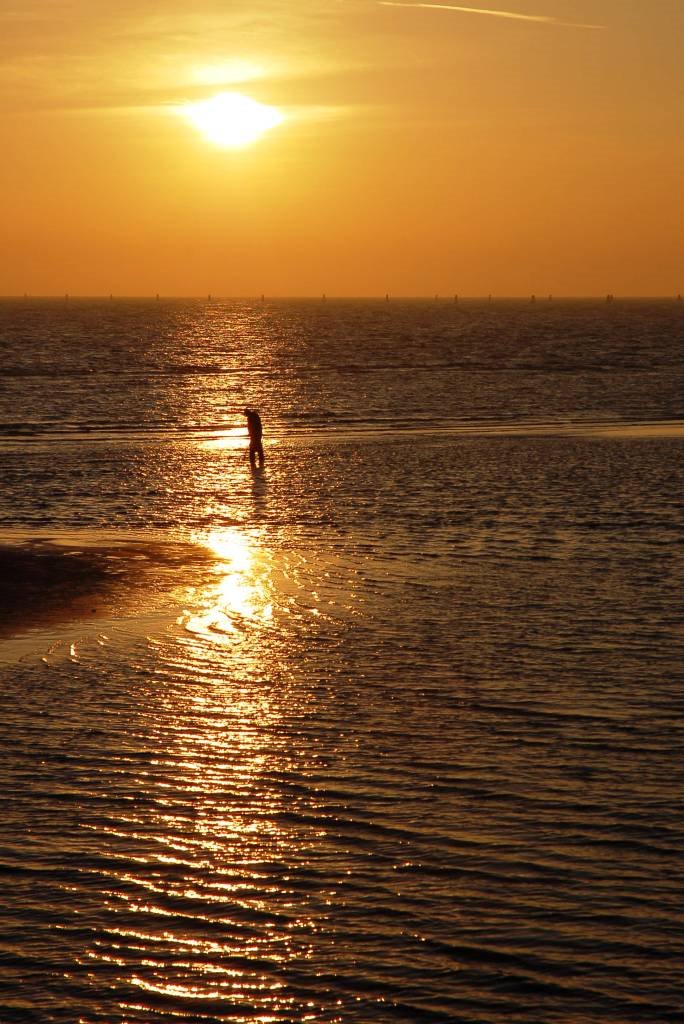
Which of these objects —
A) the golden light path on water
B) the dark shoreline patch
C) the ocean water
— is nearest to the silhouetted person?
the ocean water

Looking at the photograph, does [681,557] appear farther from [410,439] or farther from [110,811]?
[410,439]

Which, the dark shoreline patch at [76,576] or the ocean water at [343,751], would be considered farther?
the dark shoreline patch at [76,576]

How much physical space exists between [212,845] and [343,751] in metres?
2.93

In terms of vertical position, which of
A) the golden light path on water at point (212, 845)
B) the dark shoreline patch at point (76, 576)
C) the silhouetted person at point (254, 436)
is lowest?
the golden light path on water at point (212, 845)

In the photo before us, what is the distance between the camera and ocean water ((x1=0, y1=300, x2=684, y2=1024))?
1018 centimetres

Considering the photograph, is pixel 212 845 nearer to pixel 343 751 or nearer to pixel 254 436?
pixel 343 751

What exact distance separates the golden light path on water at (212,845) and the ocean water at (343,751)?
3 centimetres

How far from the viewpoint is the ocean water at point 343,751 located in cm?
1018

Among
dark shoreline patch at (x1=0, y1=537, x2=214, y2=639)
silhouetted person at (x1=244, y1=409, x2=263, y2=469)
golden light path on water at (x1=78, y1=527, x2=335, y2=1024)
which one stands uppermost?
silhouetted person at (x1=244, y1=409, x2=263, y2=469)

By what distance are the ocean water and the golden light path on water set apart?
3cm

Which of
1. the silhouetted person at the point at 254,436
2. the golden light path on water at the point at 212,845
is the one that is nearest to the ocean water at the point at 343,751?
the golden light path on water at the point at 212,845

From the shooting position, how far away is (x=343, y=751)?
49.2 ft

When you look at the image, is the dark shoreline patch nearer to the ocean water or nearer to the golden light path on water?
the ocean water

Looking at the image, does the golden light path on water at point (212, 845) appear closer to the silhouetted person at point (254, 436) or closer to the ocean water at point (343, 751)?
the ocean water at point (343, 751)
